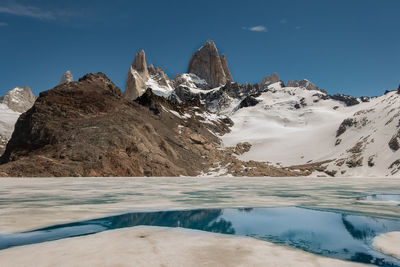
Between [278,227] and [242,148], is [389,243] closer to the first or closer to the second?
[278,227]

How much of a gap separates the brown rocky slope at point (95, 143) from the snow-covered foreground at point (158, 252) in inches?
1669

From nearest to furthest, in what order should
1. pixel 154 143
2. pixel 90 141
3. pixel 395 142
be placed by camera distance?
pixel 90 141 → pixel 154 143 → pixel 395 142

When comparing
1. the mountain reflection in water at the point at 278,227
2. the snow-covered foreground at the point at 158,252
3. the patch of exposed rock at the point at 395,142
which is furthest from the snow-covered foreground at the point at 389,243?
the patch of exposed rock at the point at 395,142

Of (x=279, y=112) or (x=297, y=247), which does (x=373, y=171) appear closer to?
(x=297, y=247)

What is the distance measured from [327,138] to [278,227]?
119326mm

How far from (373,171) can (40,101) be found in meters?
81.4

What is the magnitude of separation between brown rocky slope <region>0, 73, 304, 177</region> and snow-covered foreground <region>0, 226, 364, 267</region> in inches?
1669

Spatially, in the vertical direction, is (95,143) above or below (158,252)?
above

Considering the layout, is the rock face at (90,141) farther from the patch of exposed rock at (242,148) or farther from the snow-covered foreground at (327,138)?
the snow-covered foreground at (327,138)

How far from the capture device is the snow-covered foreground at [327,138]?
83000 millimetres

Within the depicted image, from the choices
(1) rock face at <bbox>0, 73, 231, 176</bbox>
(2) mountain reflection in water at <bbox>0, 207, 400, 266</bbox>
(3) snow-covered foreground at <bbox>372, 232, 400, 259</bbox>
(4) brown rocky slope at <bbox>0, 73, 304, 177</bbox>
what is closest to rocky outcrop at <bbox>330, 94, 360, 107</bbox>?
(4) brown rocky slope at <bbox>0, 73, 304, 177</bbox>

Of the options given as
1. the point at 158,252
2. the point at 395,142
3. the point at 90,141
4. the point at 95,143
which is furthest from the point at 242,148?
the point at 158,252

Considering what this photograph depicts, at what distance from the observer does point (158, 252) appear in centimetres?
539

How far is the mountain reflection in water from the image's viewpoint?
6129 millimetres
